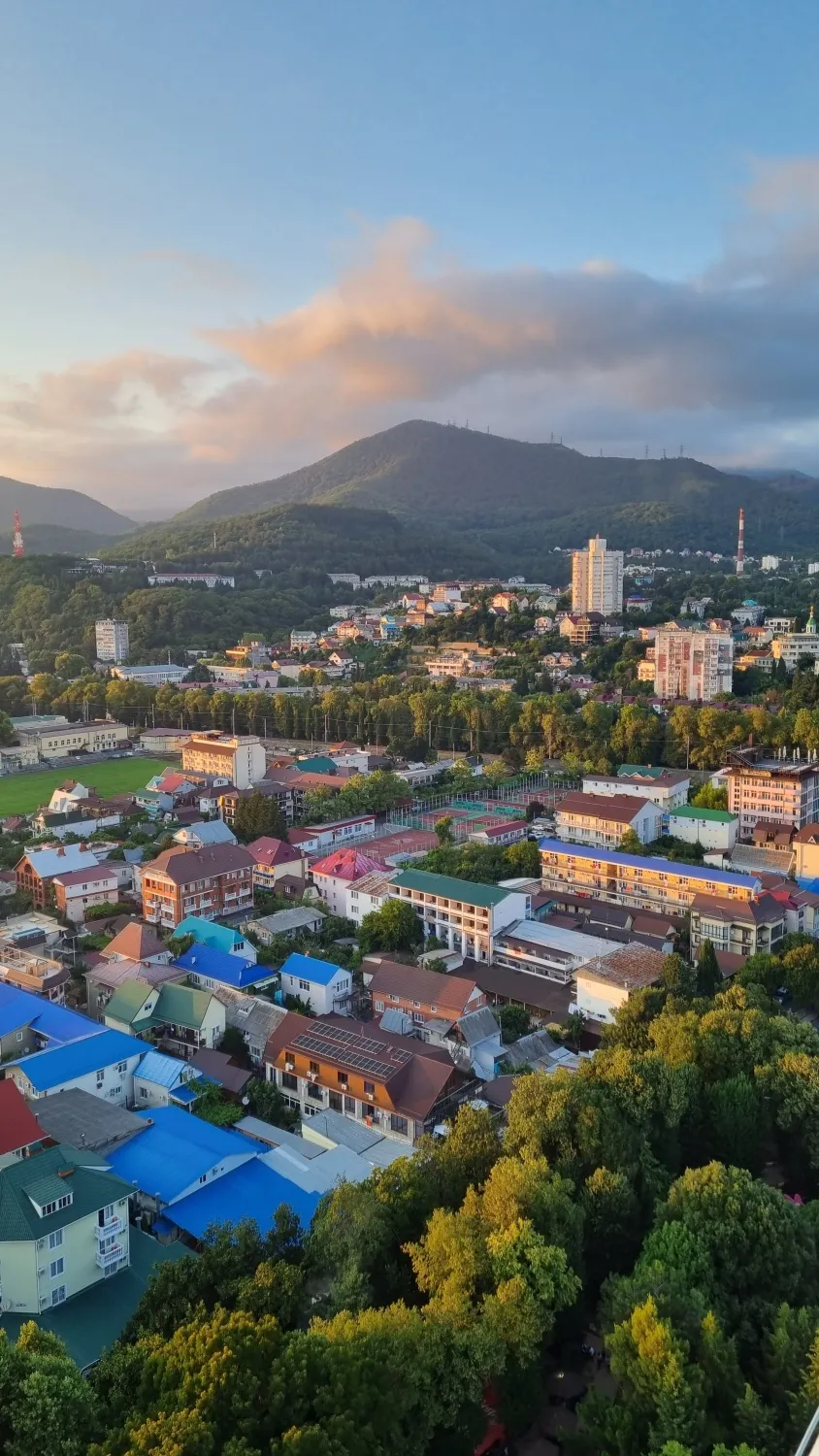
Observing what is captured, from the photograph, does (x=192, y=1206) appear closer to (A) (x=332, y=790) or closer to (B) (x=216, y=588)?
(A) (x=332, y=790)

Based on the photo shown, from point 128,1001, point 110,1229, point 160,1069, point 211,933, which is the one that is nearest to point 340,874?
point 211,933

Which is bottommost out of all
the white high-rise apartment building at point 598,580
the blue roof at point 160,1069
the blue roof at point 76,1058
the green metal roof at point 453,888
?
the blue roof at point 160,1069

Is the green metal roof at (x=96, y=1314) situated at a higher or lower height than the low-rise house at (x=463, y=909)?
lower

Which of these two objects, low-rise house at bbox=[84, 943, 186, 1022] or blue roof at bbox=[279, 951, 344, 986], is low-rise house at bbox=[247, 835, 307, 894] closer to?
blue roof at bbox=[279, 951, 344, 986]

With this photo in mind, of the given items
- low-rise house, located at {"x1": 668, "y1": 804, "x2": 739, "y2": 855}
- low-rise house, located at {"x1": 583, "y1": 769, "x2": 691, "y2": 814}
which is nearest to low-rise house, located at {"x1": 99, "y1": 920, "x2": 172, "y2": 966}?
low-rise house, located at {"x1": 668, "y1": 804, "x2": 739, "y2": 855}

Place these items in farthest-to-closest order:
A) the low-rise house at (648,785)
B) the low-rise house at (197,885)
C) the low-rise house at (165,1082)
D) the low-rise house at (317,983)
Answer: the low-rise house at (648,785) < the low-rise house at (197,885) < the low-rise house at (317,983) < the low-rise house at (165,1082)

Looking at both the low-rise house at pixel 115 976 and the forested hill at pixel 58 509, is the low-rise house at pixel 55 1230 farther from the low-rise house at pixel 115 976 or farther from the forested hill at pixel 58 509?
the forested hill at pixel 58 509

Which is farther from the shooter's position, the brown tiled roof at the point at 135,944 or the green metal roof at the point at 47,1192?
the brown tiled roof at the point at 135,944

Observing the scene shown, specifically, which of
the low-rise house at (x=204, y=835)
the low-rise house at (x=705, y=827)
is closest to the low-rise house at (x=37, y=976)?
the low-rise house at (x=204, y=835)

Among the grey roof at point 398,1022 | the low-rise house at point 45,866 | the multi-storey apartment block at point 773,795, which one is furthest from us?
the multi-storey apartment block at point 773,795
